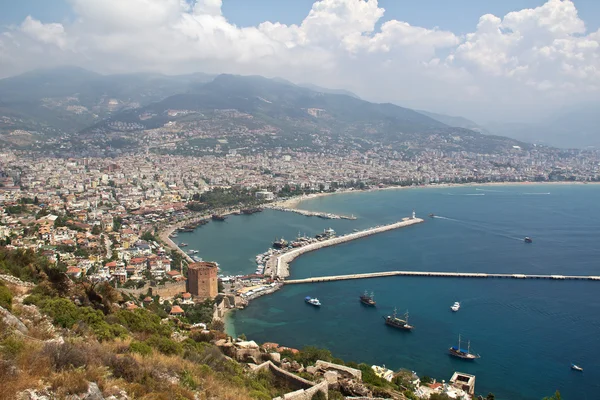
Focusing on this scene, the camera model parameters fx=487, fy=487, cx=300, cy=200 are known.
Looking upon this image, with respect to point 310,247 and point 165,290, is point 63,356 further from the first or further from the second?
point 310,247

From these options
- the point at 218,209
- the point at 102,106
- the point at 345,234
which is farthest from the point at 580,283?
the point at 102,106

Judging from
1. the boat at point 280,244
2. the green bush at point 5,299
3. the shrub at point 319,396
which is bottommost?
the boat at point 280,244

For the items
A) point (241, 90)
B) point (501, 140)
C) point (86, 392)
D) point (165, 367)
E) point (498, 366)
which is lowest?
point (498, 366)

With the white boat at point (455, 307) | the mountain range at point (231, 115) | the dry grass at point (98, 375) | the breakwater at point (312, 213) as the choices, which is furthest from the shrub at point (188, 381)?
the mountain range at point (231, 115)

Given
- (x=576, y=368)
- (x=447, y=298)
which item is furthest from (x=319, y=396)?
(x=447, y=298)

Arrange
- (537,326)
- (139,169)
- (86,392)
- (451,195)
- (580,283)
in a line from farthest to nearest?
(139,169) → (451,195) → (580,283) → (537,326) → (86,392)

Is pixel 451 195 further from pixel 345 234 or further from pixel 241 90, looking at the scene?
pixel 241 90

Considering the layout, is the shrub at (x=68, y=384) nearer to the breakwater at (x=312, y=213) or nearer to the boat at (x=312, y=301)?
the boat at (x=312, y=301)
